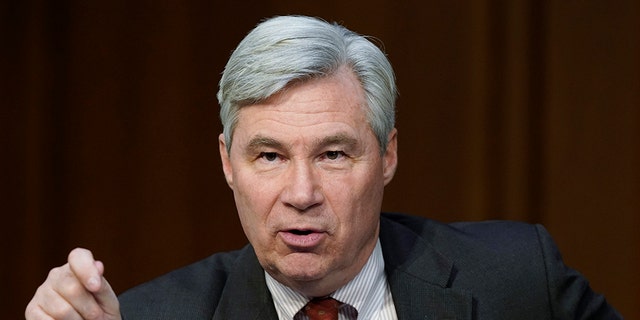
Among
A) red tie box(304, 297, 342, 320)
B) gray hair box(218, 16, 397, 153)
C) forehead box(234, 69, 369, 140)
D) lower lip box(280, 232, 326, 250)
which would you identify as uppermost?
gray hair box(218, 16, 397, 153)

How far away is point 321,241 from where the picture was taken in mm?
2150

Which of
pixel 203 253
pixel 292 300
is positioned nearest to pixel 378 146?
pixel 292 300

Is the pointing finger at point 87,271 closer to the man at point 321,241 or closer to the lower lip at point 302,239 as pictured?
the man at point 321,241

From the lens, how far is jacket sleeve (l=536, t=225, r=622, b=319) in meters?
2.42

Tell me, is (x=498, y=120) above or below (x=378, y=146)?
below

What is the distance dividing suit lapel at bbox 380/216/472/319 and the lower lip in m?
0.31

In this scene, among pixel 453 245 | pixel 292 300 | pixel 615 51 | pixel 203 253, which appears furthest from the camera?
pixel 203 253

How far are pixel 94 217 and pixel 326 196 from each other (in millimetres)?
1757

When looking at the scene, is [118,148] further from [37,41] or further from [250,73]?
[250,73]

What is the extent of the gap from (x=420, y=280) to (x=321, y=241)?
0.34 meters

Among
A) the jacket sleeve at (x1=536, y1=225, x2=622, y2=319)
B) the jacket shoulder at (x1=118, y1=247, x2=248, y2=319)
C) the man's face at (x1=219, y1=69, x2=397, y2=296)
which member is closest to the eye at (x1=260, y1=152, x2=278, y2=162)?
the man's face at (x1=219, y1=69, x2=397, y2=296)

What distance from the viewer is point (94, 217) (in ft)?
12.3

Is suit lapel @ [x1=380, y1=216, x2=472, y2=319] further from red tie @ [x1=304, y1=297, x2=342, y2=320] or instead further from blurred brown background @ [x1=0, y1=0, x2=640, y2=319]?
blurred brown background @ [x1=0, y1=0, x2=640, y2=319]

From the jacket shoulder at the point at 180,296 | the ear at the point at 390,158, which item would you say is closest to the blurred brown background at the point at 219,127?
the ear at the point at 390,158
